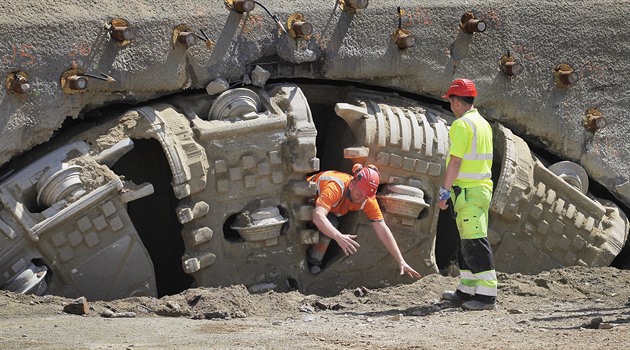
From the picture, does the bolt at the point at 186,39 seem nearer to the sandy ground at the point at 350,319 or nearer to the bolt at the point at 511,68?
the sandy ground at the point at 350,319

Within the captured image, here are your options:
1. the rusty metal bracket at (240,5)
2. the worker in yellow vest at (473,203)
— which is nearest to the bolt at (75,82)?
the rusty metal bracket at (240,5)

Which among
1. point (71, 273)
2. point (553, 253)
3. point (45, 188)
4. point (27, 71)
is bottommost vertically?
point (553, 253)

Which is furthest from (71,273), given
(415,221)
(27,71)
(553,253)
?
(553,253)

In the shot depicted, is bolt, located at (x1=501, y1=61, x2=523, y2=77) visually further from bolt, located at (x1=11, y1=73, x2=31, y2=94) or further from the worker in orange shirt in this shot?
bolt, located at (x1=11, y1=73, x2=31, y2=94)

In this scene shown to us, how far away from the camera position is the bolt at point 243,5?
9.55 m

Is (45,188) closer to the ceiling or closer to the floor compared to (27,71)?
closer to the floor

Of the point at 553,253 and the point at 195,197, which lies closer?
the point at 195,197

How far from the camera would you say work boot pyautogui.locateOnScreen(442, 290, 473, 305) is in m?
8.73

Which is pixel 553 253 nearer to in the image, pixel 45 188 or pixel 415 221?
pixel 415 221

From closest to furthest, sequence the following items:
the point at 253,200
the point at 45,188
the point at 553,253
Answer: the point at 45,188
the point at 253,200
the point at 553,253

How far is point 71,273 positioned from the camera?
29.5 ft

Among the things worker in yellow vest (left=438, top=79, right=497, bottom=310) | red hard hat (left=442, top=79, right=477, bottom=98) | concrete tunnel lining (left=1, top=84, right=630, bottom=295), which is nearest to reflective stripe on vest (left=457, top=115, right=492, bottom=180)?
worker in yellow vest (left=438, top=79, right=497, bottom=310)

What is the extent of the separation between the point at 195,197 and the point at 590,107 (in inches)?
139

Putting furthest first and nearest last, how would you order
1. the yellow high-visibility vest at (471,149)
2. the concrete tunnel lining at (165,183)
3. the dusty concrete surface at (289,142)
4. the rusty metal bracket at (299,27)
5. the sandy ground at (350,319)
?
the concrete tunnel lining at (165,183)
the rusty metal bracket at (299,27)
the yellow high-visibility vest at (471,149)
the dusty concrete surface at (289,142)
the sandy ground at (350,319)
